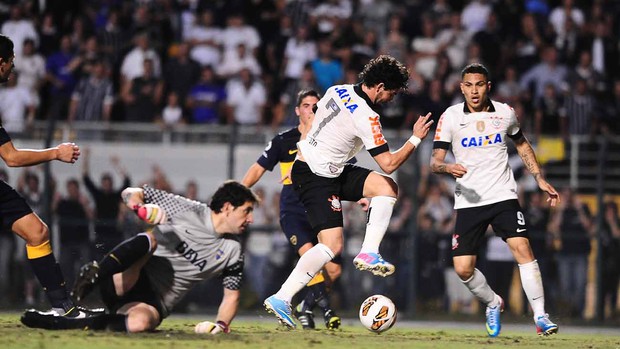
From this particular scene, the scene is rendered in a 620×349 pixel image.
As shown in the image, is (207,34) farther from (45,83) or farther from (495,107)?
(495,107)

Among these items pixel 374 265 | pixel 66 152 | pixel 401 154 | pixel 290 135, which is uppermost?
pixel 290 135

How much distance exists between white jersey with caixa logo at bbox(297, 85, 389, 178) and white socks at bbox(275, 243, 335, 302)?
695mm

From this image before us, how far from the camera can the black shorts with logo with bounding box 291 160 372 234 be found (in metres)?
10.2

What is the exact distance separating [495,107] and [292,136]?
2261mm

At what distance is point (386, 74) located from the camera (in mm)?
9906

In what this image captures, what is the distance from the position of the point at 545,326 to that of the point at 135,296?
12.1 feet

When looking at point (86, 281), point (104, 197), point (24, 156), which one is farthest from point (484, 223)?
point (104, 197)

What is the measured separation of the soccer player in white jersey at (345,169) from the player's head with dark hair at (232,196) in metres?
1.09

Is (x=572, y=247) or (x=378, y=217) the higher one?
(x=378, y=217)

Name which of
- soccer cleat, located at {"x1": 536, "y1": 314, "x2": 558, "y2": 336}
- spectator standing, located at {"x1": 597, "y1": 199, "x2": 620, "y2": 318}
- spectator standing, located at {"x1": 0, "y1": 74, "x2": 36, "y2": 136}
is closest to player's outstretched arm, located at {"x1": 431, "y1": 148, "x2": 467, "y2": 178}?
soccer cleat, located at {"x1": 536, "y1": 314, "x2": 558, "y2": 336}

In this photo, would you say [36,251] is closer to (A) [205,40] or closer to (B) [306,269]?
(B) [306,269]

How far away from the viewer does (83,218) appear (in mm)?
16203

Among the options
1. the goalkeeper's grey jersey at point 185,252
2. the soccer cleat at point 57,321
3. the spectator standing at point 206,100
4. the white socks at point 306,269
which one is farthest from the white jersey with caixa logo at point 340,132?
the spectator standing at point 206,100

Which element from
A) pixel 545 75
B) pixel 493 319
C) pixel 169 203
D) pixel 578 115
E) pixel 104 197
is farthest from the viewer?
pixel 545 75
